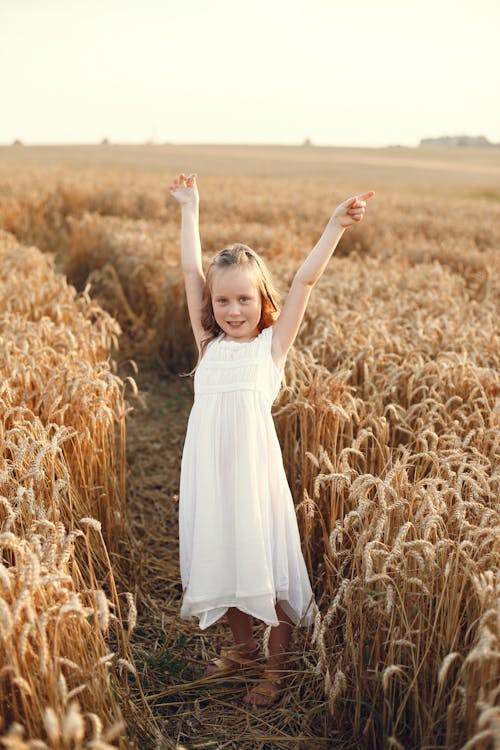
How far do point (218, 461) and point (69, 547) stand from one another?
0.62 meters

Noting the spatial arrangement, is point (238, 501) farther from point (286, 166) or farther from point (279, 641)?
point (286, 166)

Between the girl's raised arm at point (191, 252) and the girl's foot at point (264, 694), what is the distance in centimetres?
115

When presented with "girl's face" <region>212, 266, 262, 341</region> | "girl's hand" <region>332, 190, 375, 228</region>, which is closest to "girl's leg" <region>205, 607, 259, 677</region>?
"girl's face" <region>212, 266, 262, 341</region>

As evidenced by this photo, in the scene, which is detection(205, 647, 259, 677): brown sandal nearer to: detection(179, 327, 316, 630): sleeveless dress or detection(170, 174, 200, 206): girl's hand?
detection(179, 327, 316, 630): sleeveless dress

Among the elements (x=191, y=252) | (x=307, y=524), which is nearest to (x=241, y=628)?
(x=307, y=524)

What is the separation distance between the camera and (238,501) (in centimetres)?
225

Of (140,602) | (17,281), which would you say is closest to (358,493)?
(140,602)

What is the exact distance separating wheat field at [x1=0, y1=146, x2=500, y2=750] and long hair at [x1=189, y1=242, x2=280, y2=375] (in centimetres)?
51

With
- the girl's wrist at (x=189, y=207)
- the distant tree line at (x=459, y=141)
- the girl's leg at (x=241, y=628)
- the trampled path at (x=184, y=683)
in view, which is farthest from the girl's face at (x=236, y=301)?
the distant tree line at (x=459, y=141)

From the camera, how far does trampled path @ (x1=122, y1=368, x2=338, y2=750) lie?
2.22m

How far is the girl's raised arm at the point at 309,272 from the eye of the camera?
2342 mm

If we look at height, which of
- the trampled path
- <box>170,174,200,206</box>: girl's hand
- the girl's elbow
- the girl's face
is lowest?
the trampled path

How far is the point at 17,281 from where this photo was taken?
506 cm

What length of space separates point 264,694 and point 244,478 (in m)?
0.73
